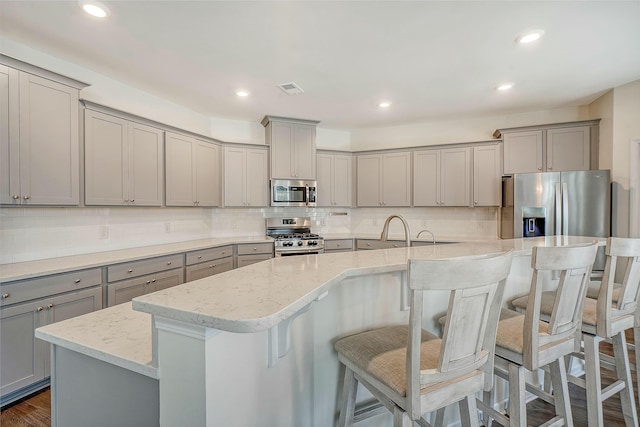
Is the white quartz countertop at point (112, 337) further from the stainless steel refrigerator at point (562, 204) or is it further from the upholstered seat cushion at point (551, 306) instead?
the stainless steel refrigerator at point (562, 204)

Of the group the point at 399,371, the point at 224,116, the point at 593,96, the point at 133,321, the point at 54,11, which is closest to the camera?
the point at 399,371

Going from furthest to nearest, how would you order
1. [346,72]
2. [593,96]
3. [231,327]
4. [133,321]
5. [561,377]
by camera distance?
[593,96] → [346,72] → [561,377] → [133,321] → [231,327]

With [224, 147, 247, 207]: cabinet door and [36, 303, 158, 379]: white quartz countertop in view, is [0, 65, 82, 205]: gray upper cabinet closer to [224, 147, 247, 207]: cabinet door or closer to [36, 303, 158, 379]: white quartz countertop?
[36, 303, 158, 379]: white quartz countertop

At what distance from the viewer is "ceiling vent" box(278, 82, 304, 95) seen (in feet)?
10.6

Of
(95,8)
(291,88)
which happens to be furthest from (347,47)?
(95,8)

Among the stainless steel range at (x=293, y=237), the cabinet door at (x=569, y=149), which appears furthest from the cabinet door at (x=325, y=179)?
the cabinet door at (x=569, y=149)

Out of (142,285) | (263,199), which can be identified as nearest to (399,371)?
(142,285)

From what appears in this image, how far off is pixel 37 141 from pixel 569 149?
5.59 m

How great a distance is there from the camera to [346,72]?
2984 mm

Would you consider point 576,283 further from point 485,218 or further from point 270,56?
point 485,218

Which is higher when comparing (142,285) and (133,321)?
(133,321)

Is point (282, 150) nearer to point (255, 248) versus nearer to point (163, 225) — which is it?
point (255, 248)

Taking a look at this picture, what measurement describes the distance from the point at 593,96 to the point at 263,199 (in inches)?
177

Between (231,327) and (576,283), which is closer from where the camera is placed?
(231,327)
